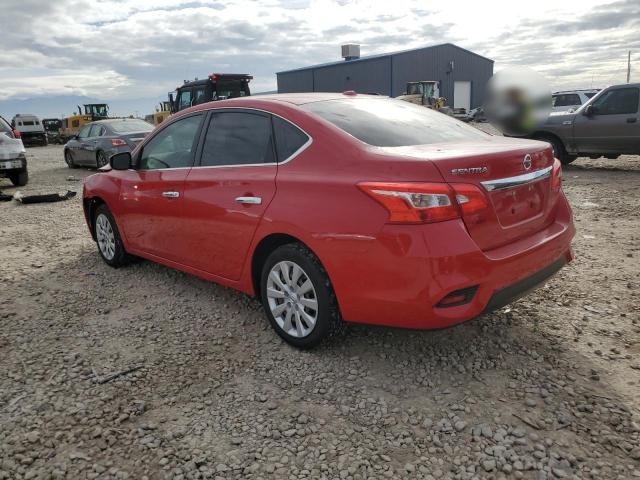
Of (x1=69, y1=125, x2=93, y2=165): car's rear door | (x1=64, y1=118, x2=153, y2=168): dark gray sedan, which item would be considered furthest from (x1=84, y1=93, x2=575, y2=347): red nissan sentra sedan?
(x1=69, y1=125, x2=93, y2=165): car's rear door

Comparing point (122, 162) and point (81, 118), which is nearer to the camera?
point (122, 162)

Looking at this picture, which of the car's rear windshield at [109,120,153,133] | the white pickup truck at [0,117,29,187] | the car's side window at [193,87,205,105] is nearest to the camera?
the white pickup truck at [0,117,29,187]

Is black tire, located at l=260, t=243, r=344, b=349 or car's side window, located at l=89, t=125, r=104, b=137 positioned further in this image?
car's side window, located at l=89, t=125, r=104, b=137

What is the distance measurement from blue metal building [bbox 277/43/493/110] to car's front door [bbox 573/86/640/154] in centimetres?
3090

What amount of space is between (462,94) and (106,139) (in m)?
37.4

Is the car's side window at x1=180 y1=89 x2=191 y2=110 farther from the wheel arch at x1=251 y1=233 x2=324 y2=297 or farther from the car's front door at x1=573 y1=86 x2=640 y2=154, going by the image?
the wheel arch at x1=251 y1=233 x2=324 y2=297

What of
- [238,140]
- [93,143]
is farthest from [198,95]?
[238,140]

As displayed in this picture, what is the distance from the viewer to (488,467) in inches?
89.7

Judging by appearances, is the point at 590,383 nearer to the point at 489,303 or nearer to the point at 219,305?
the point at 489,303

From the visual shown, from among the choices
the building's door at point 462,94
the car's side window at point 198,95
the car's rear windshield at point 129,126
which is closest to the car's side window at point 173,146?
the car's rear windshield at point 129,126

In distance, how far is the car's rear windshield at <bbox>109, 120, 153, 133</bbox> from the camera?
13.7 metres

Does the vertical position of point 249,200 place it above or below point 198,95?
below

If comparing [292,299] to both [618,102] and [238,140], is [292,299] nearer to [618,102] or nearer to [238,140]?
[238,140]

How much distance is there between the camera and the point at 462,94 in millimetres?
44969
